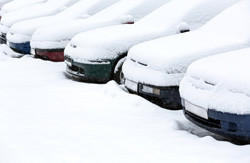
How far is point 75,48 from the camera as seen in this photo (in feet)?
25.2

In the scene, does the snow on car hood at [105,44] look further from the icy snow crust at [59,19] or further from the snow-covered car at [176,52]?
the icy snow crust at [59,19]

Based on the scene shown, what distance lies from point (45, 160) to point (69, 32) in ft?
17.7

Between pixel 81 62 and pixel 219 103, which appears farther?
pixel 81 62

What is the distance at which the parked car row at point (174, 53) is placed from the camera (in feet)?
14.4

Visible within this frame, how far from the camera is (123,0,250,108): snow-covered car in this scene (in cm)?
565

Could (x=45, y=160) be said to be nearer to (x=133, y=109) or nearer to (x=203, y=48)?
(x=133, y=109)

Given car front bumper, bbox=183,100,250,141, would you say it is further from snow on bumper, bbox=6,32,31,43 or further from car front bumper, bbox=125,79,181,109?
snow on bumper, bbox=6,32,31,43

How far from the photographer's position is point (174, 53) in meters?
5.73

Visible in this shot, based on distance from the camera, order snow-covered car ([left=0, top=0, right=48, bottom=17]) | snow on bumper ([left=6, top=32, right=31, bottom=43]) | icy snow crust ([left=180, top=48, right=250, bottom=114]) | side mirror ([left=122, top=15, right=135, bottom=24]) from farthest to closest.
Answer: snow-covered car ([left=0, top=0, right=48, bottom=17])
snow on bumper ([left=6, top=32, right=31, bottom=43])
side mirror ([left=122, top=15, right=135, bottom=24])
icy snow crust ([left=180, top=48, right=250, bottom=114])

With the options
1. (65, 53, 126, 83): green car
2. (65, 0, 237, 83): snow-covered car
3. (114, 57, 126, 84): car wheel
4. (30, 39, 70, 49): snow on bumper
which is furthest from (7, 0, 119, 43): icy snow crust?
(114, 57, 126, 84): car wheel

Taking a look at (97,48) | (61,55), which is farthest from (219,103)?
(61,55)

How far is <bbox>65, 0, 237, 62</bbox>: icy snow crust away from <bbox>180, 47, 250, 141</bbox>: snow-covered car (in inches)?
92.0

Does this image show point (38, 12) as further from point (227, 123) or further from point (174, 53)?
point (227, 123)

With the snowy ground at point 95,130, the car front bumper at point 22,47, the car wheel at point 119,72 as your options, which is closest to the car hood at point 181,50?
the snowy ground at point 95,130
